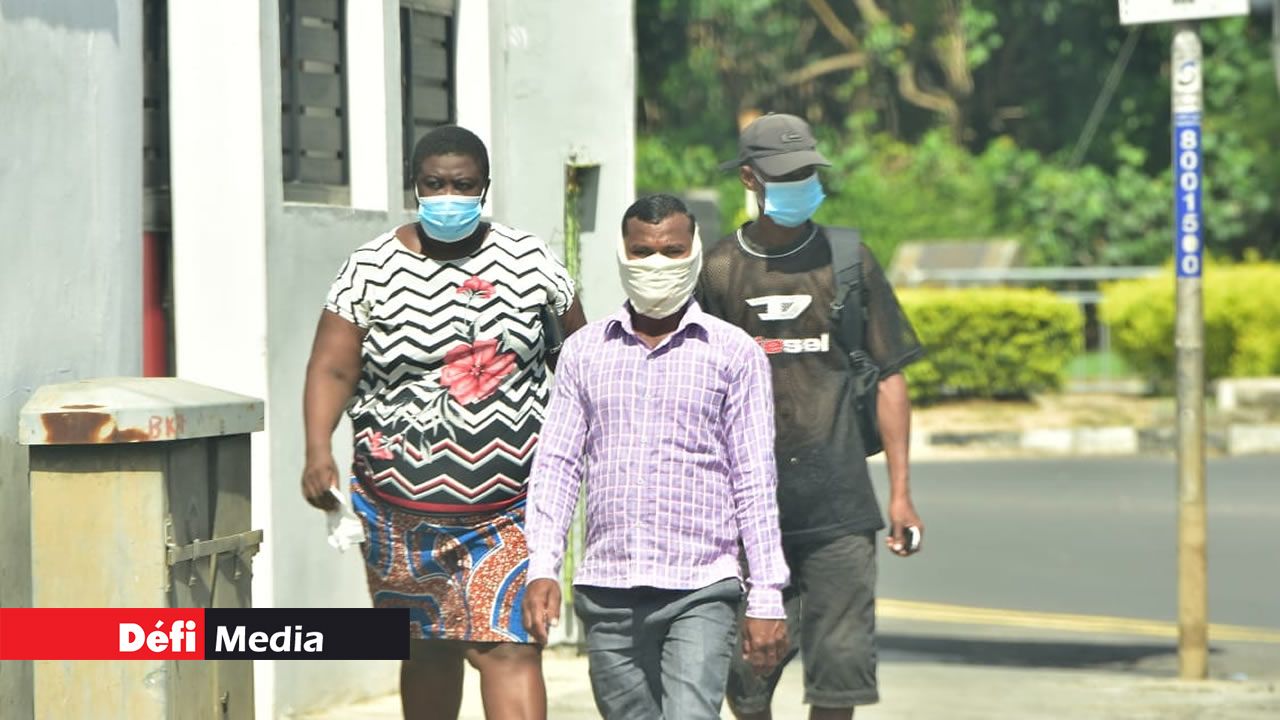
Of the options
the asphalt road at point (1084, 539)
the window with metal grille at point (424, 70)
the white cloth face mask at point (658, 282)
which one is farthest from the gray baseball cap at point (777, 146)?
the asphalt road at point (1084, 539)

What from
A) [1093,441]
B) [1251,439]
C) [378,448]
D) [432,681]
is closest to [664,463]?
[378,448]

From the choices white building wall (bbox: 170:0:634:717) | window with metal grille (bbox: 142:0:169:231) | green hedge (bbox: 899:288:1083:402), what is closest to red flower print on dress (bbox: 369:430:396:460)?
white building wall (bbox: 170:0:634:717)

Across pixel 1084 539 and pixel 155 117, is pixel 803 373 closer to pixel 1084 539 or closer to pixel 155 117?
pixel 155 117

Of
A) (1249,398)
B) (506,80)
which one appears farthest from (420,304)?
(1249,398)

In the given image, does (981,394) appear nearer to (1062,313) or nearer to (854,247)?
(1062,313)

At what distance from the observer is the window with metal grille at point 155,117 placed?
26.5 feet

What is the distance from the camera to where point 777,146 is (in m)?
6.02

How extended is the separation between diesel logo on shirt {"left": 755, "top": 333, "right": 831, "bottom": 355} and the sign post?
3.16 m

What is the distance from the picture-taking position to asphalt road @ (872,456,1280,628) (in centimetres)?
1130

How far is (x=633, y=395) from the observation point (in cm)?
498

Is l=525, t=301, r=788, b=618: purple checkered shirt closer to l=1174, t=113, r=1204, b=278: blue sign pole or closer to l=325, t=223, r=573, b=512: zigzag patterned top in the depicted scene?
l=325, t=223, r=573, b=512: zigzag patterned top

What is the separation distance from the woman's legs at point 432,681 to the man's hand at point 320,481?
0.49 m

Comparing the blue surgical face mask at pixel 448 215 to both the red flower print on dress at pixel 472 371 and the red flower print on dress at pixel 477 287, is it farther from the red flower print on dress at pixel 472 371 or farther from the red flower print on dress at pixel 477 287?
the red flower print on dress at pixel 472 371

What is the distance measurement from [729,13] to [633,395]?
30573 millimetres
